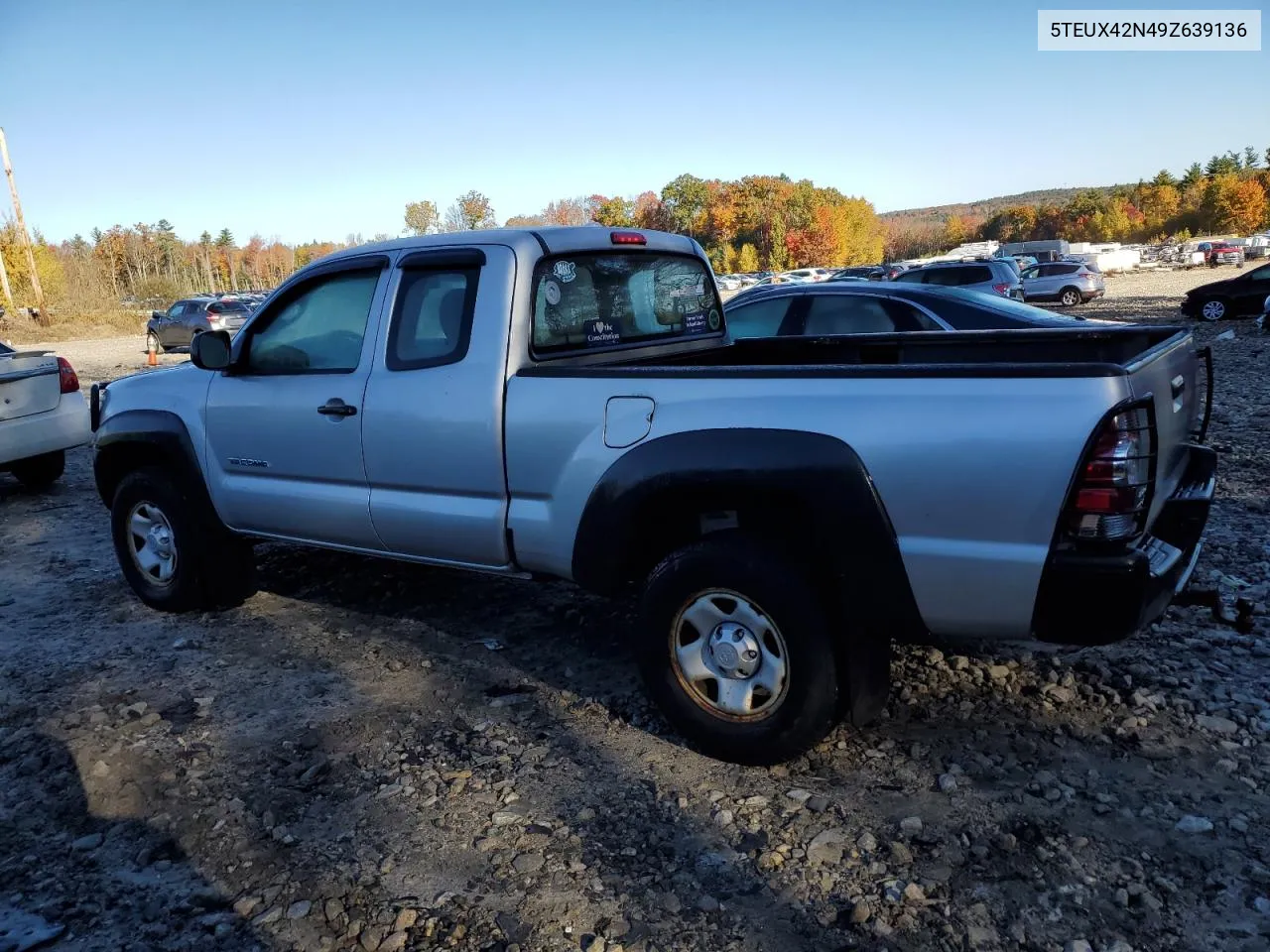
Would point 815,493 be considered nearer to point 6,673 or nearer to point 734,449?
point 734,449

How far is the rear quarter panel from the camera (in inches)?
107

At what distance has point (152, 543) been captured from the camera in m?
5.25

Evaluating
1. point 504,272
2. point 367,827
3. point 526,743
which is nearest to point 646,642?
point 526,743

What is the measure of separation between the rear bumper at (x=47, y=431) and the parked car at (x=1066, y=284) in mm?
28776

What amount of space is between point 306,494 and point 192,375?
3.59 feet

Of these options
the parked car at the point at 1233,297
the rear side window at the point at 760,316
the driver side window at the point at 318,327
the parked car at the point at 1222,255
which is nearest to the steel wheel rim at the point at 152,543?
the driver side window at the point at 318,327

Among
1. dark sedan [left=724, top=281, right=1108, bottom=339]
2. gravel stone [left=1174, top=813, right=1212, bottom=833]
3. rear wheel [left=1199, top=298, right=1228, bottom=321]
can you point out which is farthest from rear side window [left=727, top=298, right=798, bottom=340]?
rear wheel [left=1199, top=298, right=1228, bottom=321]

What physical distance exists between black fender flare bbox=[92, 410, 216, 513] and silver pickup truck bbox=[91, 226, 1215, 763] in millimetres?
20

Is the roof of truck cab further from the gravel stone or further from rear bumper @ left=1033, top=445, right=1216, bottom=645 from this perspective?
the gravel stone

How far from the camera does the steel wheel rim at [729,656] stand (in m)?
3.27

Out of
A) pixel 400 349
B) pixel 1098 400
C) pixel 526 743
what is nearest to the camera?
pixel 1098 400

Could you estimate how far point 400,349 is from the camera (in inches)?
164

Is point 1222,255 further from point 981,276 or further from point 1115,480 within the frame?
point 1115,480

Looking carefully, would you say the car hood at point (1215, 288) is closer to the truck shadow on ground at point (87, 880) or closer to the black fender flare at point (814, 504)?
the black fender flare at point (814, 504)
